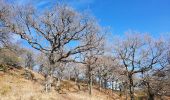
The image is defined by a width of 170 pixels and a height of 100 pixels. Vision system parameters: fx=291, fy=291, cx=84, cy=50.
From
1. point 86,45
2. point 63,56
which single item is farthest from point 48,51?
point 86,45

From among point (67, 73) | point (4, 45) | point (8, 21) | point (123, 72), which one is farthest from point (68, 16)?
point (67, 73)

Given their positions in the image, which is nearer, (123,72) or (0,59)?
(123,72)

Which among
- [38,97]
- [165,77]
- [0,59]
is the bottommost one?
[38,97]

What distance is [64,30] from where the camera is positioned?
33.9 metres

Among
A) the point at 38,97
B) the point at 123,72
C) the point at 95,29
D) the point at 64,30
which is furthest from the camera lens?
the point at 123,72

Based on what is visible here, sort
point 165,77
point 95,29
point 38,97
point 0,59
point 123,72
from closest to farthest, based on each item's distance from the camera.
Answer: point 38,97
point 95,29
point 123,72
point 165,77
point 0,59

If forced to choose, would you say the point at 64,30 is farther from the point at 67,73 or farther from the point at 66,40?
the point at 67,73

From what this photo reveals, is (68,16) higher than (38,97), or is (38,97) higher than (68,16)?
(68,16)

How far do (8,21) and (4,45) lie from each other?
39.7 feet

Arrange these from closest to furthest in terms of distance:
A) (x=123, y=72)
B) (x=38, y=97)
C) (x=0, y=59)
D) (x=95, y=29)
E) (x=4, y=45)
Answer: (x=38, y=97)
(x=95, y=29)
(x=4, y=45)
(x=123, y=72)
(x=0, y=59)

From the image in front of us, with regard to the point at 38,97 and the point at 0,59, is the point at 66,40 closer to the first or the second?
the point at 38,97

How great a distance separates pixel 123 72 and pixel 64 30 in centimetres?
2025

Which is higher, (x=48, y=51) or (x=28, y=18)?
(x=28, y=18)

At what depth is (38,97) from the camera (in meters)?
16.8
